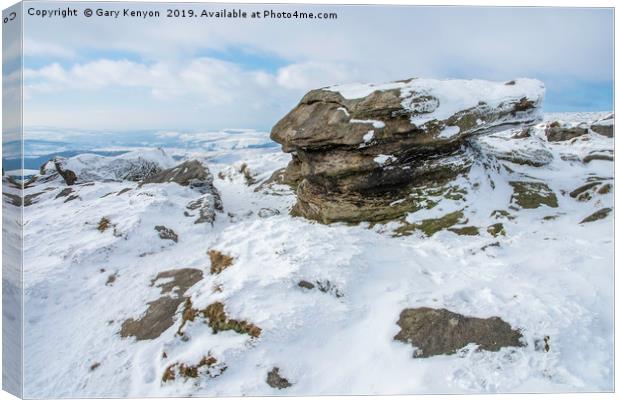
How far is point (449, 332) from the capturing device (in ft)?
24.8

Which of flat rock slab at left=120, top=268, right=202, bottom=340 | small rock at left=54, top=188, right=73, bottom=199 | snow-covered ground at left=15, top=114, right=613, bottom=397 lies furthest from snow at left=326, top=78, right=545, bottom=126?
small rock at left=54, top=188, right=73, bottom=199

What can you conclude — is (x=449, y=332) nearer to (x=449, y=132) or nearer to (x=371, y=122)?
(x=449, y=132)

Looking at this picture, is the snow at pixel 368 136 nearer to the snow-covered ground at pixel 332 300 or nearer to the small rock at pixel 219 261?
the snow-covered ground at pixel 332 300

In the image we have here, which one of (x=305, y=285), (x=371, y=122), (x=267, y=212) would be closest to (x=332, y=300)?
(x=305, y=285)

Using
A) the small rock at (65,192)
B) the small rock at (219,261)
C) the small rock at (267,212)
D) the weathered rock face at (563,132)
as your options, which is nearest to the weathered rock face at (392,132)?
the small rock at (267,212)

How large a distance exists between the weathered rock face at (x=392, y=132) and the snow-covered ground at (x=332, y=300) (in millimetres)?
1103

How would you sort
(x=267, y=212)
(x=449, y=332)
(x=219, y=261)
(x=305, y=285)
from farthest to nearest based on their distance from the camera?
(x=267, y=212)
(x=219, y=261)
(x=305, y=285)
(x=449, y=332)

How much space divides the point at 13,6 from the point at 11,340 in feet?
21.5

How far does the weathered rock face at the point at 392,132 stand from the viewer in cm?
1319

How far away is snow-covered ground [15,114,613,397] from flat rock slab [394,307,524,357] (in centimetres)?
16

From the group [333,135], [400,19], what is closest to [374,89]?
[333,135]

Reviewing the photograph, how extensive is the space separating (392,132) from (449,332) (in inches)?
293

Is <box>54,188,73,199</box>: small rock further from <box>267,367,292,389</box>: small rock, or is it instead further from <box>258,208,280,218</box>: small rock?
<box>267,367,292,389</box>: small rock

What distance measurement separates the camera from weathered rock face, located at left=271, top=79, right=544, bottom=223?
13188 millimetres
